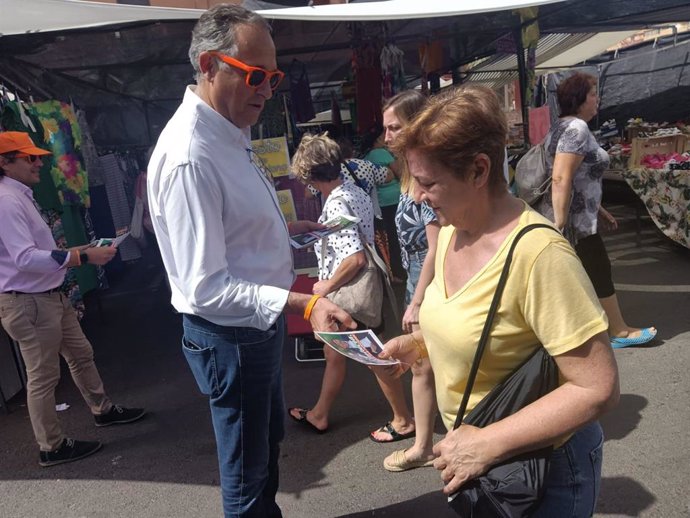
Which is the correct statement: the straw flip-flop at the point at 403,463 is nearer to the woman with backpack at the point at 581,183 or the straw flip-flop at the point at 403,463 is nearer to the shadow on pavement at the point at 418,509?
the shadow on pavement at the point at 418,509

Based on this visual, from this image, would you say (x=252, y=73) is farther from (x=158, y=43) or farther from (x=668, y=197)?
(x=668, y=197)

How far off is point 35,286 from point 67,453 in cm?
104

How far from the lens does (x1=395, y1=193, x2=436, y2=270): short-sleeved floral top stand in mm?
2830

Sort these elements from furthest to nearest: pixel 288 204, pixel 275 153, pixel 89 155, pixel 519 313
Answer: pixel 89 155 < pixel 275 153 < pixel 288 204 < pixel 519 313

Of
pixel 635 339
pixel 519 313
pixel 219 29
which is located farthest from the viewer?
pixel 635 339

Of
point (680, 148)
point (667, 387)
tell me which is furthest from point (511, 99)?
point (667, 387)

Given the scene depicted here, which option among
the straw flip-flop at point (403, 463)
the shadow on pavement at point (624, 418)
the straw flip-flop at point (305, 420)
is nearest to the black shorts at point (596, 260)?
the shadow on pavement at point (624, 418)

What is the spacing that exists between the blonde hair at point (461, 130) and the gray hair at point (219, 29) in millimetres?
749

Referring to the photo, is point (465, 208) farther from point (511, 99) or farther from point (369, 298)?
point (511, 99)

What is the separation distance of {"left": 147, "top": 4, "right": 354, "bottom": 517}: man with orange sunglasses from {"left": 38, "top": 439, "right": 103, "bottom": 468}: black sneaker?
5.98ft

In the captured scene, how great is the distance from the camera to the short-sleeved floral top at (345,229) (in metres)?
2.96

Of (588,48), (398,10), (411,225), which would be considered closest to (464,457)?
(411,225)

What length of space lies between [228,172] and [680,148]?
23.5 feet

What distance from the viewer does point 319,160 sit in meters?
3.10
